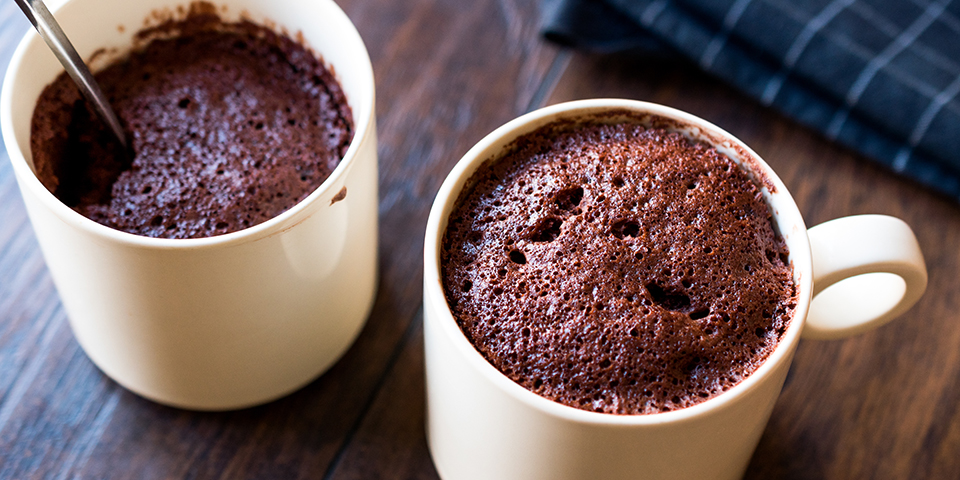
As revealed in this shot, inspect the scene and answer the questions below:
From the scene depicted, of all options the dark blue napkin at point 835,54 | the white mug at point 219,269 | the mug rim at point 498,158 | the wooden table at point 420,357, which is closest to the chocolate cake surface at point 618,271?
the mug rim at point 498,158

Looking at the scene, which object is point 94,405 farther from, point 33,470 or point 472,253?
point 472,253

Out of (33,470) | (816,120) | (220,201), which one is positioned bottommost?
(33,470)

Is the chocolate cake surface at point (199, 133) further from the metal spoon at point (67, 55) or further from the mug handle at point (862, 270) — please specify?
the mug handle at point (862, 270)

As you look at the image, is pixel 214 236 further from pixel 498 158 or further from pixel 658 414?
pixel 658 414

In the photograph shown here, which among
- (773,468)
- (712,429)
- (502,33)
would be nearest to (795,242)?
(712,429)

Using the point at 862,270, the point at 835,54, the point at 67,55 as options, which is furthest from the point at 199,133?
the point at 835,54
